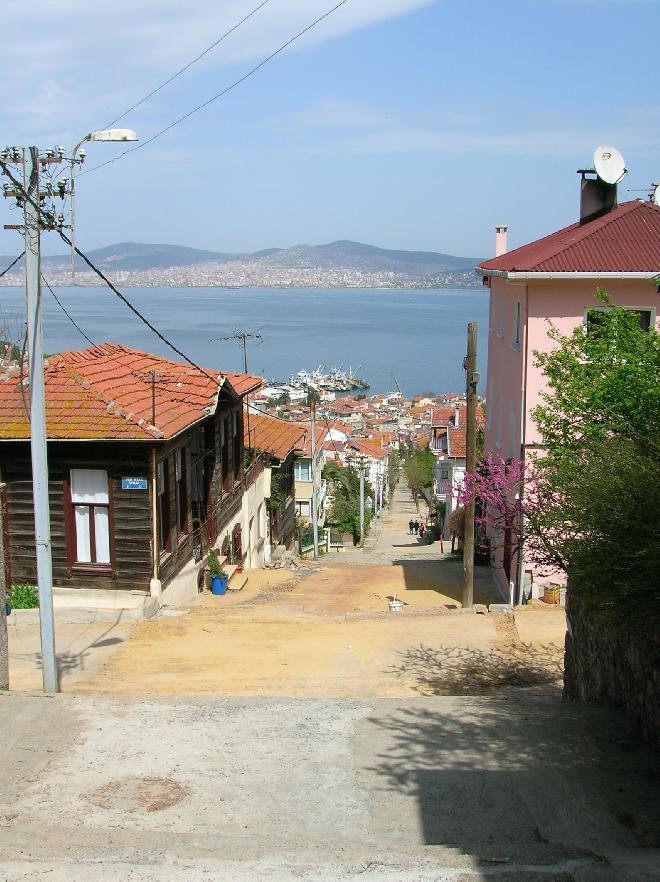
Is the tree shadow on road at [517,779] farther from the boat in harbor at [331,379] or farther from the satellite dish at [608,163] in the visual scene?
the boat in harbor at [331,379]

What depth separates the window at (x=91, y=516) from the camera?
16.0 m

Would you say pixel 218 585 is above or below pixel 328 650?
below

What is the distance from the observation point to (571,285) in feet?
63.2

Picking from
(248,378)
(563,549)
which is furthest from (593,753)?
(248,378)

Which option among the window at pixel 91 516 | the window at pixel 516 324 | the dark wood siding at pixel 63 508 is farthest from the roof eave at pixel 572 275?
the window at pixel 91 516

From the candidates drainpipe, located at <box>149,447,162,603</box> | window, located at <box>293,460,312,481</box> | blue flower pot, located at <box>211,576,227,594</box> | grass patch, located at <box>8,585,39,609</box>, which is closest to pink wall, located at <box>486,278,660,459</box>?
blue flower pot, located at <box>211,576,227,594</box>

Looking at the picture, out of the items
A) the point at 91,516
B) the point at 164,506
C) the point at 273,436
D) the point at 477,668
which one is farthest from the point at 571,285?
the point at 273,436

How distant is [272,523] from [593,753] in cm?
2509

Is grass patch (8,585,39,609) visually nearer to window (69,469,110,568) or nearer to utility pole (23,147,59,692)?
window (69,469,110,568)

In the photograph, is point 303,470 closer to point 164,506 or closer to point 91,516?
point 164,506

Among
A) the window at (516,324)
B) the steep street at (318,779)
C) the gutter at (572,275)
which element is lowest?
the steep street at (318,779)

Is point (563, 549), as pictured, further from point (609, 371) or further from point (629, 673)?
point (609, 371)

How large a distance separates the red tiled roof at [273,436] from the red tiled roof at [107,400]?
8.20 m

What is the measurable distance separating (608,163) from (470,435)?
802 cm
